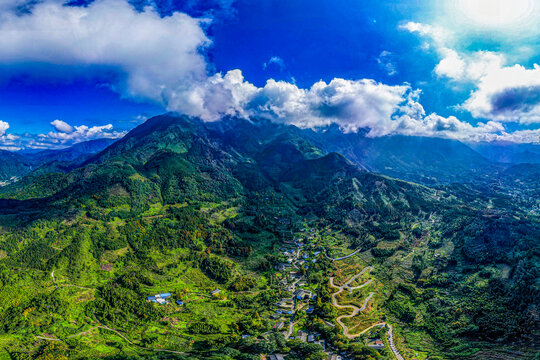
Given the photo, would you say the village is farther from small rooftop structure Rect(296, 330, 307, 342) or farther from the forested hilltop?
the forested hilltop

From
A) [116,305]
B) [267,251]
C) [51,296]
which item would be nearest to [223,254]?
[267,251]

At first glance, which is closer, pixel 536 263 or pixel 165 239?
pixel 536 263

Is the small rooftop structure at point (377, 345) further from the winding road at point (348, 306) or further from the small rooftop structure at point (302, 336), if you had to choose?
the small rooftop structure at point (302, 336)

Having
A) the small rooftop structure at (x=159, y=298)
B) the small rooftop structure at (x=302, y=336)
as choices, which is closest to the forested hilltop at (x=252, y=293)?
the small rooftop structure at (x=302, y=336)

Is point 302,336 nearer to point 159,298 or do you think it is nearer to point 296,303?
point 296,303

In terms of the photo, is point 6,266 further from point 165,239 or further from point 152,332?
point 152,332

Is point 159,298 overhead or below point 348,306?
overhead

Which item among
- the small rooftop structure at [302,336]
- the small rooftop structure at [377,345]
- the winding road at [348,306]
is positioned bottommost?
the small rooftop structure at [377,345]

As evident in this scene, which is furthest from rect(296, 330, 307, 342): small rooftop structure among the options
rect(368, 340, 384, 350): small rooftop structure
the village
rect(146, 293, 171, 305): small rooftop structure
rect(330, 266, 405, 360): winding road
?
rect(146, 293, 171, 305): small rooftop structure

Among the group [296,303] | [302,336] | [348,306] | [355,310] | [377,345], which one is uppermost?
[296,303]

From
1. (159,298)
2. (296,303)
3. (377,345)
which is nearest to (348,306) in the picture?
(296,303)

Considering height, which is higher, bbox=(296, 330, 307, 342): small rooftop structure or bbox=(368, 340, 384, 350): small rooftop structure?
bbox=(296, 330, 307, 342): small rooftop structure
